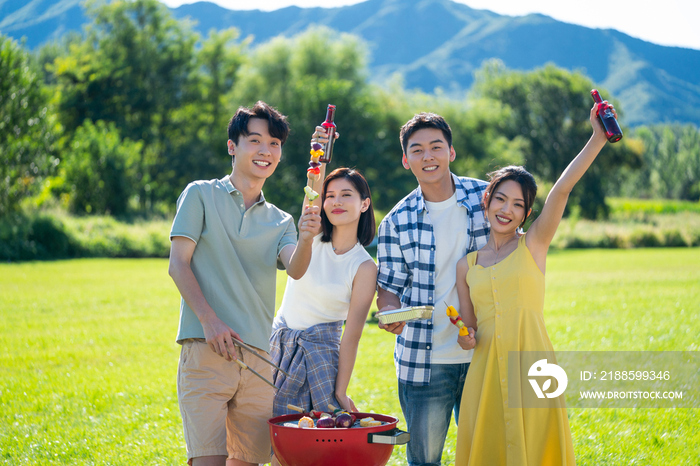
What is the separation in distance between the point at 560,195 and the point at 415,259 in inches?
34.2

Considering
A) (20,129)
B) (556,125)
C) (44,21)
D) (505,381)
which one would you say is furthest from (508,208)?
(44,21)

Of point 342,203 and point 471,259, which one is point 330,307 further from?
point 471,259

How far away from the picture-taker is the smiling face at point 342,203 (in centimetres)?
363

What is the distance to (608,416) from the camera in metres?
5.88

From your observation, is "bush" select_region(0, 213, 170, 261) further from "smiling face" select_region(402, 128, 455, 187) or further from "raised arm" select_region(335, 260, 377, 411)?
"smiling face" select_region(402, 128, 455, 187)

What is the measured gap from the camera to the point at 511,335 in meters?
3.21

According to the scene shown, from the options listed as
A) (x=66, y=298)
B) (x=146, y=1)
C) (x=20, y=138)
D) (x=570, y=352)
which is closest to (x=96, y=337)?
(x=66, y=298)

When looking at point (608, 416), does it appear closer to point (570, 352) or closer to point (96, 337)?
point (570, 352)

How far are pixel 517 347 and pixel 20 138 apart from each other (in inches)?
931

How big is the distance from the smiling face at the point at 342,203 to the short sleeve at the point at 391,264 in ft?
0.69

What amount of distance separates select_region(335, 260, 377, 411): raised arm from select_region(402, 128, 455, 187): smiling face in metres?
0.60

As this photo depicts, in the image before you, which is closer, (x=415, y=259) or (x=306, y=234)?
(x=306, y=234)

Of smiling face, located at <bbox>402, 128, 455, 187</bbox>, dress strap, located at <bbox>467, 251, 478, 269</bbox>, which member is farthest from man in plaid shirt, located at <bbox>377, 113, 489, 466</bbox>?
dress strap, located at <bbox>467, 251, 478, 269</bbox>

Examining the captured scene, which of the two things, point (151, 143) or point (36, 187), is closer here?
point (36, 187)
